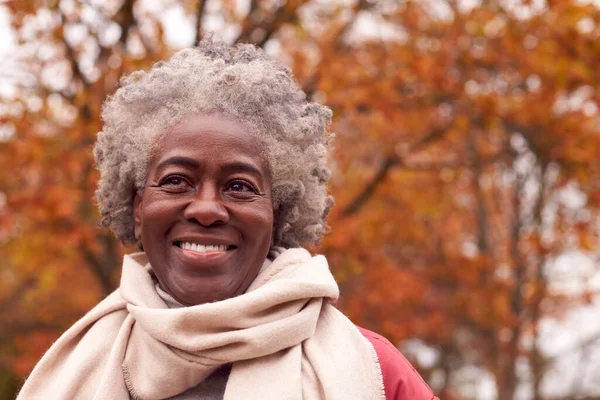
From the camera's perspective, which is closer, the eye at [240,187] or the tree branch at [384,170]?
the eye at [240,187]

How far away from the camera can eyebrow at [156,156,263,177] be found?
231cm

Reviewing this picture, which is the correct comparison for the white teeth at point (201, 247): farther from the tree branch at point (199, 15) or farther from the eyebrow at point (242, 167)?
the tree branch at point (199, 15)

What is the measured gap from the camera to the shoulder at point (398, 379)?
7.44 feet

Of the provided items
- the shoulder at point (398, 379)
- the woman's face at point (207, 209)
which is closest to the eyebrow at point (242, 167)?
the woman's face at point (207, 209)

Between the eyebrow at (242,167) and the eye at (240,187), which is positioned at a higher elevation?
the eyebrow at (242,167)

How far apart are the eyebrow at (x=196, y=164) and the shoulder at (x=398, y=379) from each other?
59 centimetres

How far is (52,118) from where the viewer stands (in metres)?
7.56

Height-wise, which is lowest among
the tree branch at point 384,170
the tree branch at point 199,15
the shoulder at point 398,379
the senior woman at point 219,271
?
the tree branch at point 384,170

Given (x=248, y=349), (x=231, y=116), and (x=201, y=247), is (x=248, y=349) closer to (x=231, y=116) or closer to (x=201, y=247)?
(x=201, y=247)

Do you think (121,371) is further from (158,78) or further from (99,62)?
(99,62)

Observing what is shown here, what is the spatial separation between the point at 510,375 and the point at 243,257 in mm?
9144

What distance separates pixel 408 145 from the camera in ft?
28.5

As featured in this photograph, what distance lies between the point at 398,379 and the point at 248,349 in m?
0.42

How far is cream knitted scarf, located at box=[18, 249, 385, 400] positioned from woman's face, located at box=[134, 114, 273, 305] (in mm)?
102
